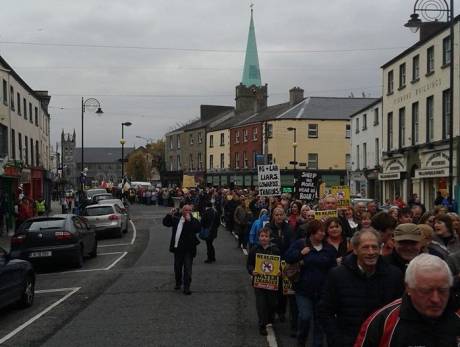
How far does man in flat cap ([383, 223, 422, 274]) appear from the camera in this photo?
5.32m

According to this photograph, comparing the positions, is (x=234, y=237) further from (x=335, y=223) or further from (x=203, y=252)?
(x=335, y=223)

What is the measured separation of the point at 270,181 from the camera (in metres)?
18.3

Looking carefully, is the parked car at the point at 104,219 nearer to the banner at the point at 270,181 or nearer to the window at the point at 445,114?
the banner at the point at 270,181

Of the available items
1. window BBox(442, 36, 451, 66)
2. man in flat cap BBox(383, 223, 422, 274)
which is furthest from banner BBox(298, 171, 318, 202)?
window BBox(442, 36, 451, 66)

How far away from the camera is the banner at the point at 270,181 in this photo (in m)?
18.1

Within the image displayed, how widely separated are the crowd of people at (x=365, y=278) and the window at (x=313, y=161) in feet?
157

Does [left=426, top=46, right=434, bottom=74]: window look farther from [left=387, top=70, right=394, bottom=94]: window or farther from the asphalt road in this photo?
the asphalt road

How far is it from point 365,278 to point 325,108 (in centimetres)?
5778

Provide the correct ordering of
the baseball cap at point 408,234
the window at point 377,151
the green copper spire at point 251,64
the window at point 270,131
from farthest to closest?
the green copper spire at point 251,64, the window at point 270,131, the window at point 377,151, the baseball cap at point 408,234

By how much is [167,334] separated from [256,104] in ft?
208

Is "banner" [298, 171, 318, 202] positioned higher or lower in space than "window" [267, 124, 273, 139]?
lower

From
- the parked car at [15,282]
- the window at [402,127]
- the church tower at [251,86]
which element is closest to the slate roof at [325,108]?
the church tower at [251,86]

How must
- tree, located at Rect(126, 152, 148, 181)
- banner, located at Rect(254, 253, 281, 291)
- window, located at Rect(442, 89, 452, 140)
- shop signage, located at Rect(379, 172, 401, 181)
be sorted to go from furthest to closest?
tree, located at Rect(126, 152, 148, 181)
shop signage, located at Rect(379, 172, 401, 181)
window, located at Rect(442, 89, 452, 140)
banner, located at Rect(254, 253, 281, 291)

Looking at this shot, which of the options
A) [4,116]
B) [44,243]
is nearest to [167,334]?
[44,243]
